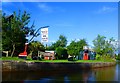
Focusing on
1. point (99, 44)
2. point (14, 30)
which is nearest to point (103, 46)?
point (99, 44)

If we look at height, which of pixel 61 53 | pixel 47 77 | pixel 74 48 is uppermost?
pixel 74 48

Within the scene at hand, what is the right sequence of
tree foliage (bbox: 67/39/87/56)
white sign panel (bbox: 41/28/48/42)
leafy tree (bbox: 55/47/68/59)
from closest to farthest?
white sign panel (bbox: 41/28/48/42) → leafy tree (bbox: 55/47/68/59) → tree foliage (bbox: 67/39/87/56)

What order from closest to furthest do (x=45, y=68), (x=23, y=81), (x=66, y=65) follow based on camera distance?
(x=23, y=81), (x=45, y=68), (x=66, y=65)

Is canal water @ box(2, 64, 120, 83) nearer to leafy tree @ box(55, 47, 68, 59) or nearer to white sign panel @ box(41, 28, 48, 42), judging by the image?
white sign panel @ box(41, 28, 48, 42)

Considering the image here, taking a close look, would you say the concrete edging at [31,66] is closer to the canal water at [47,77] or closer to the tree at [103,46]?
the canal water at [47,77]

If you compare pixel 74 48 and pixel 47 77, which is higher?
pixel 74 48

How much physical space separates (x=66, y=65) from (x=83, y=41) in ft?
200

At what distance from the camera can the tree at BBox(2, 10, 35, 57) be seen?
134ft

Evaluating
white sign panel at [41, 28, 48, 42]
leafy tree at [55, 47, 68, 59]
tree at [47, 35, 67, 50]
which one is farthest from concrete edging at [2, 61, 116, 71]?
tree at [47, 35, 67, 50]

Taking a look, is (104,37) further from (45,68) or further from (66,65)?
(45,68)

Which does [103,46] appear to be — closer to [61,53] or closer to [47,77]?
[61,53]

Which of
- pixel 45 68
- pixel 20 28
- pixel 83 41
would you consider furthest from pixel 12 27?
pixel 83 41

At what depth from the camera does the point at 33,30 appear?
146 feet

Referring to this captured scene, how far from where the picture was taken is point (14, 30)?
40.8 m
